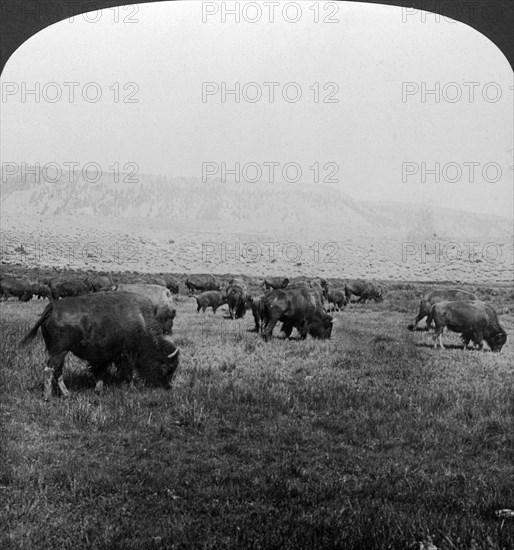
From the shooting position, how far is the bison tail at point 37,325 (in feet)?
16.0

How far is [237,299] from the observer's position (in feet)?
37.8

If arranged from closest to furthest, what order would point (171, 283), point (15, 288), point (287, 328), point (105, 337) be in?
1. point (105, 337)
2. point (15, 288)
3. point (171, 283)
4. point (287, 328)

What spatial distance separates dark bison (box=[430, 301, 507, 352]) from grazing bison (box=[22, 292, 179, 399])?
395cm

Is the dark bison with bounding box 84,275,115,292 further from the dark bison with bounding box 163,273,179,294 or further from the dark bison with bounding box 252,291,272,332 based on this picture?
the dark bison with bounding box 252,291,272,332

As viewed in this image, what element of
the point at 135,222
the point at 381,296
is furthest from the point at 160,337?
the point at 381,296

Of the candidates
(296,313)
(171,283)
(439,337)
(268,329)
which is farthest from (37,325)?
(439,337)

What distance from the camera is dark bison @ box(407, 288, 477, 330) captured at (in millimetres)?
8922

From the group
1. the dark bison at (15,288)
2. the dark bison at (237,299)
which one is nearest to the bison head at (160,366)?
the dark bison at (15,288)

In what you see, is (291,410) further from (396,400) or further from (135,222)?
(135,222)

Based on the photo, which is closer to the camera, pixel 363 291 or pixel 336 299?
pixel 363 291

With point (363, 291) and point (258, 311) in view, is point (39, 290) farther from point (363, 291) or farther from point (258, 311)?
point (363, 291)

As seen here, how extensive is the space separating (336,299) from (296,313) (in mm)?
2967

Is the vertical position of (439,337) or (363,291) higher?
(363,291)

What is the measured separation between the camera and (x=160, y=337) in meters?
5.85
